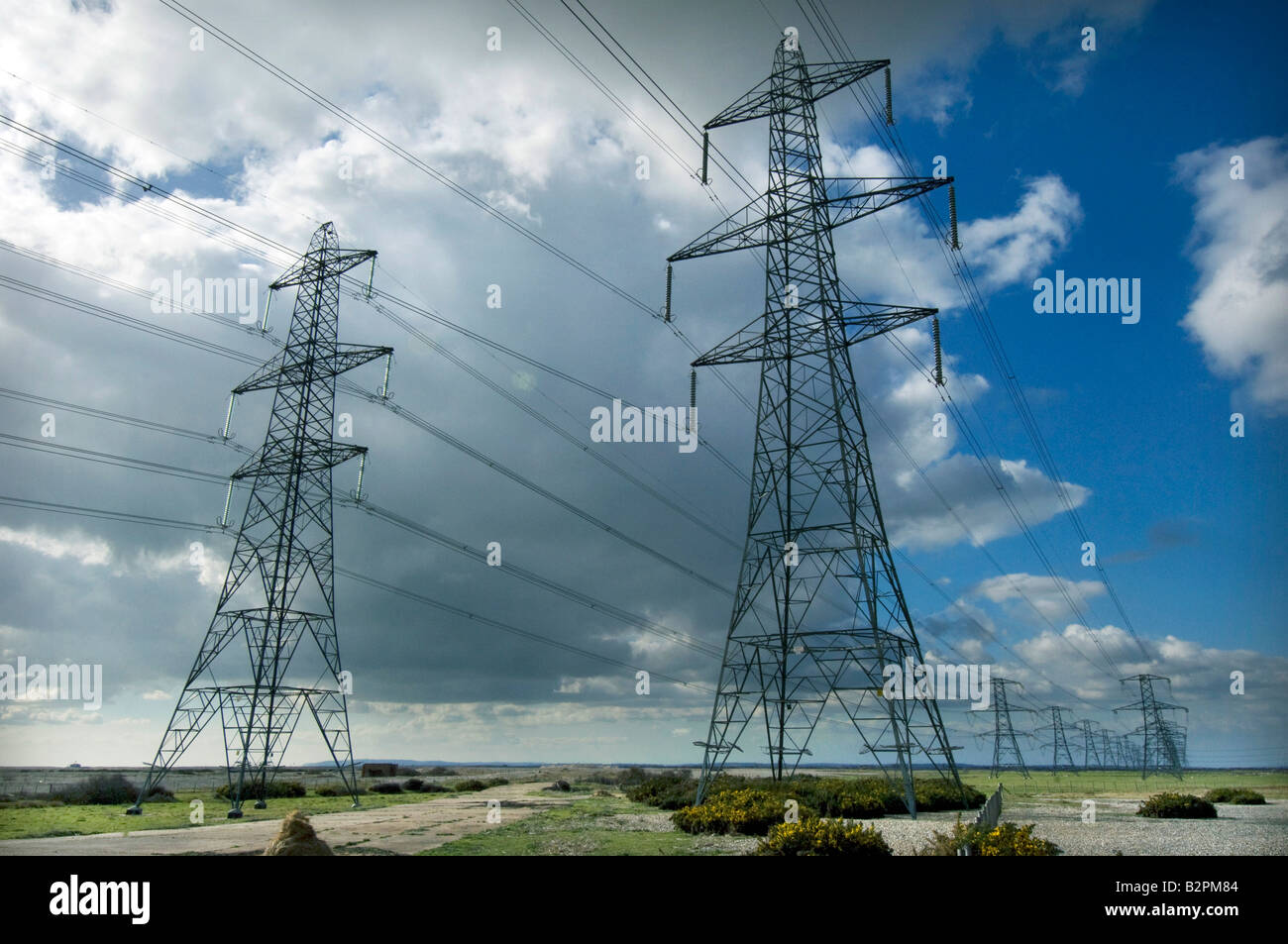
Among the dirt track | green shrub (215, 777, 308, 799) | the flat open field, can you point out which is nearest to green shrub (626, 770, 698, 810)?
the flat open field

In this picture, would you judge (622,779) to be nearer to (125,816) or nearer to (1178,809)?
(1178,809)

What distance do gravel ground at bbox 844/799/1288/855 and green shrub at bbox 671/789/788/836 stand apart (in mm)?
3147

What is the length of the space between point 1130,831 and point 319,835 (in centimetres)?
2687

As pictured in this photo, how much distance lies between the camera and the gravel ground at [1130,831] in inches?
808

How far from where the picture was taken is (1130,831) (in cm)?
2611

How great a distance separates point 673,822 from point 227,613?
20501 millimetres

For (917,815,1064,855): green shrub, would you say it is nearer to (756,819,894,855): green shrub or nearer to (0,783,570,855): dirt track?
(756,819,894,855): green shrub

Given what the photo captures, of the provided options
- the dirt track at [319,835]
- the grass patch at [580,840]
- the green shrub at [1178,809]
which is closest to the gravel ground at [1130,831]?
the green shrub at [1178,809]

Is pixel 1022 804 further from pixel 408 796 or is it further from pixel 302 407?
pixel 302 407

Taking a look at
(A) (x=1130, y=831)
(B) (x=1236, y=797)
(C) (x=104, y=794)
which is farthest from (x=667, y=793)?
(B) (x=1236, y=797)

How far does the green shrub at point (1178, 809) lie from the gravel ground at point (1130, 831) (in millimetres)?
622

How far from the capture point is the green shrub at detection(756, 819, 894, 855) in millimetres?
17172
